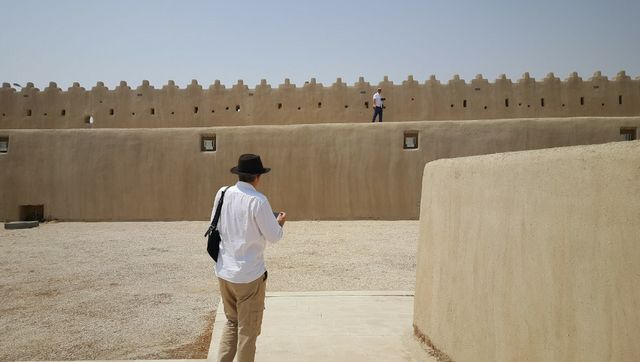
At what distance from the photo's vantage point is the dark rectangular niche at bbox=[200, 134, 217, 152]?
13.5m

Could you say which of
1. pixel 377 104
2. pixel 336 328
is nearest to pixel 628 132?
pixel 377 104

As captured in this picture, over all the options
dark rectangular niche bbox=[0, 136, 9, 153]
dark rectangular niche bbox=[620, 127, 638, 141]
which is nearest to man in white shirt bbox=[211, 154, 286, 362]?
dark rectangular niche bbox=[620, 127, 638, 141]

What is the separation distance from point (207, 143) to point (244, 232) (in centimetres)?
1107

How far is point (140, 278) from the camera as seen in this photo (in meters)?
7.10

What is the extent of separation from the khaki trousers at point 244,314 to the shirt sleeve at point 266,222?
0.27m

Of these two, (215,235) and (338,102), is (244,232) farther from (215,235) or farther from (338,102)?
(338,102)

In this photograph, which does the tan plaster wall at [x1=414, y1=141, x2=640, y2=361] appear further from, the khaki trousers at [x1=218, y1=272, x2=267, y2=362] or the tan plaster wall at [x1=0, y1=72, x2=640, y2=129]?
the tan plaster wall at [x1=0, y1=72, x2=640, y2=129]

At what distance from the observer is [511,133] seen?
510 inches

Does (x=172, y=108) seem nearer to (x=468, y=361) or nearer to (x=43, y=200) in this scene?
(x=43, y=200)

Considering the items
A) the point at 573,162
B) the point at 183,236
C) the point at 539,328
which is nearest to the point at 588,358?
the point at 539,328

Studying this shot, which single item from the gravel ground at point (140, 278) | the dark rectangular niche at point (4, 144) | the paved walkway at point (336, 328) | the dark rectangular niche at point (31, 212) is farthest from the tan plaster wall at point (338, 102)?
the paved walkway at point (336, 328)

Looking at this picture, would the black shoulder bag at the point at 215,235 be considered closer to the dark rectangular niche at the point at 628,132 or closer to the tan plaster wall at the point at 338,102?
the dark rectangular niche at the point at 628,132

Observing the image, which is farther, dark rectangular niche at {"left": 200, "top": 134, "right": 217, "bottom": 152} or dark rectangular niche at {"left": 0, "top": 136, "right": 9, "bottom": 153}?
dark rectangular niche at {"left": 0, "top": 136, "right": 9, "bottom": 153}

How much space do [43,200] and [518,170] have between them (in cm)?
1358
